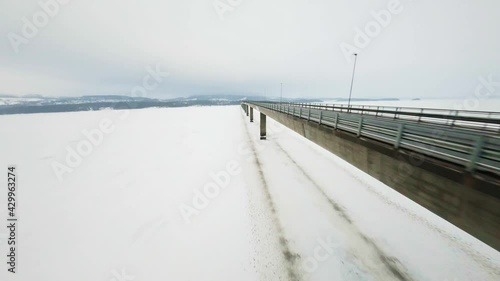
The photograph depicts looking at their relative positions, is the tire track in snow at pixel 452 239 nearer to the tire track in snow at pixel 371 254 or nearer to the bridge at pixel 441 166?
the tire track in snow at pixel 371 254

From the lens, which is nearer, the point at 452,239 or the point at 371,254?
the point at 371,254

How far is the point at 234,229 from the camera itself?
992 cm

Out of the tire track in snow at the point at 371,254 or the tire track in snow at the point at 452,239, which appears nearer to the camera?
the tire track in snow at the point at 371,254

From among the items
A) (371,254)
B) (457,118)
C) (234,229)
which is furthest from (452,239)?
(234,229)

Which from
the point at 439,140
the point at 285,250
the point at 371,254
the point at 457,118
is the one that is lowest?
the point at 285,250

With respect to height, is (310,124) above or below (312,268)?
above

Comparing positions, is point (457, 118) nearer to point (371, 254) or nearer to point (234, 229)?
point (371, 254)

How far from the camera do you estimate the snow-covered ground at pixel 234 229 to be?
761cm

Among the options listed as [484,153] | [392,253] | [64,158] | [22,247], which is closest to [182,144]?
[64,158]

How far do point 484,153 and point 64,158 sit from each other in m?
34.3

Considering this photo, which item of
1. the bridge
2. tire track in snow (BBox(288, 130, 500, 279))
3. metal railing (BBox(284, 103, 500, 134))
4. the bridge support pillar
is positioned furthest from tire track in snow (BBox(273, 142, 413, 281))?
the bridge support pillar

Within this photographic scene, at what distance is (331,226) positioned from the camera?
965 centimetres

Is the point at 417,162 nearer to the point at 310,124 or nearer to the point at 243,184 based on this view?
the point at 310,124

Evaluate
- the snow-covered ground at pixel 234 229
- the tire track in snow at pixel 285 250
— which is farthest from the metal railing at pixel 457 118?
the tire track in snow at pixel 285 250
